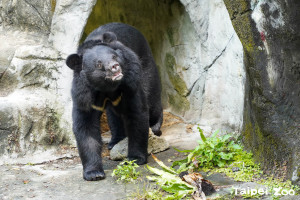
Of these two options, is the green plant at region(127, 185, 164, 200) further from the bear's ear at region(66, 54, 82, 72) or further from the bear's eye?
the bear's ear at region(66, 54, 82, 72)

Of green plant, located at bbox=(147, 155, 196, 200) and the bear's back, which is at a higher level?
the bear's back

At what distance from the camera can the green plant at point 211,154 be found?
504 cm

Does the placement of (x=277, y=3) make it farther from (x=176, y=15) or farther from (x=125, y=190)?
(x=176, y=15)

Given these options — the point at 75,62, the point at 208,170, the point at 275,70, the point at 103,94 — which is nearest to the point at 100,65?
the point at 75,62

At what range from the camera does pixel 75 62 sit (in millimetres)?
5070

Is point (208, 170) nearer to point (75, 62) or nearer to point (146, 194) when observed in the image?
point (146, 194)

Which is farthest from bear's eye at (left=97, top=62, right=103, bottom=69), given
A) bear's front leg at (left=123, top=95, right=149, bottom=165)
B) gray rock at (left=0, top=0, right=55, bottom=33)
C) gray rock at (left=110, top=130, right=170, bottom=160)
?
gray rock at (left=0, top=0, right=55, bottom=33)

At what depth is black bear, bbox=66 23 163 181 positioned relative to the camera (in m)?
4.97

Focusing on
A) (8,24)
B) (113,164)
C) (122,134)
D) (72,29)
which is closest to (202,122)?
(122,134)

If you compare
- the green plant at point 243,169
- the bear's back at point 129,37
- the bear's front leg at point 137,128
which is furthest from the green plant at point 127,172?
the bear's back at point 129,37

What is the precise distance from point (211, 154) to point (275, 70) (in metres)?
1.30

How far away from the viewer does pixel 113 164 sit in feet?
19.5

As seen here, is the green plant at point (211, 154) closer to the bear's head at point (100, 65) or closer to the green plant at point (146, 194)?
the green plant at point (146, 194)

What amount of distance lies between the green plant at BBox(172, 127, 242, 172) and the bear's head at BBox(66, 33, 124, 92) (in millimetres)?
1249
